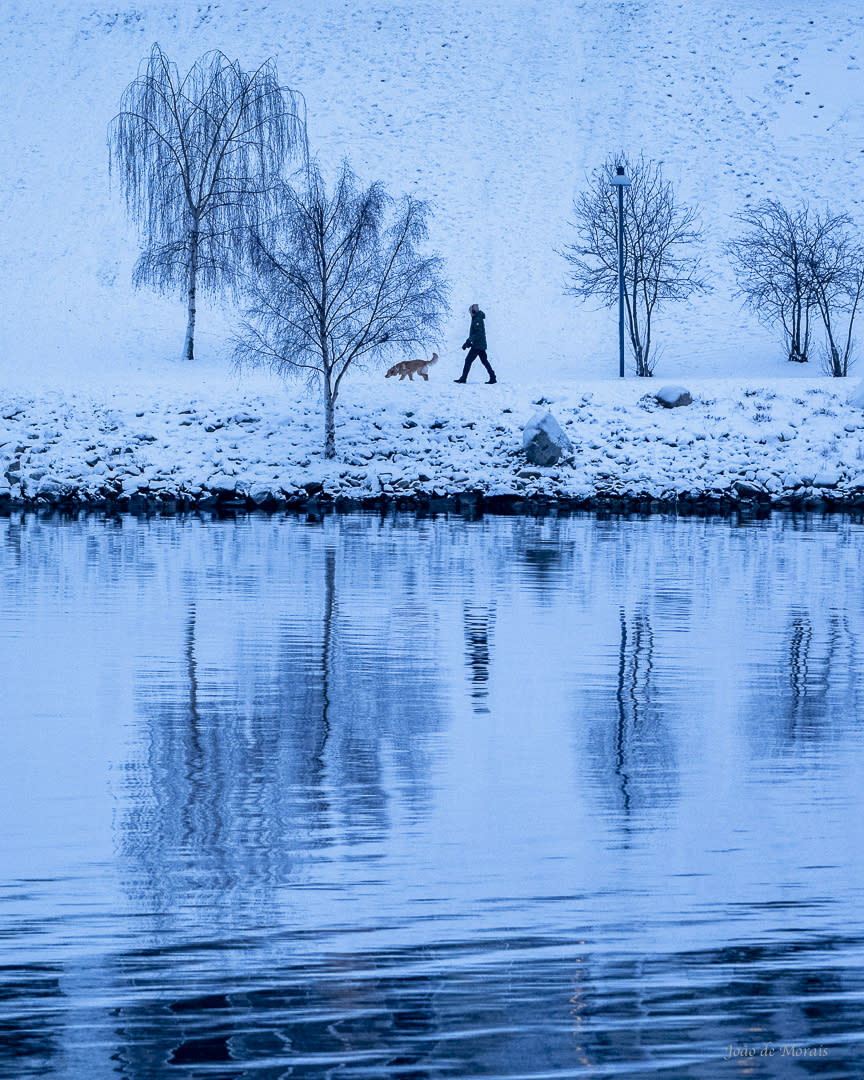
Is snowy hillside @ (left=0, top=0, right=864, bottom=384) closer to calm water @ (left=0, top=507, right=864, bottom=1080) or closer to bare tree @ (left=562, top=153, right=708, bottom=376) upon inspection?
bare tree @ (left=562, top=153, right=708, bottom=376)

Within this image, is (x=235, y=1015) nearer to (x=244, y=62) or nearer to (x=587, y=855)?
(x=587, y=855)

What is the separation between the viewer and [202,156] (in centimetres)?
3916

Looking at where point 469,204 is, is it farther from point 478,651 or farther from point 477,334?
point 478,651

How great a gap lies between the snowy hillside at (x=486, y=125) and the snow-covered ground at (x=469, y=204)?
135 millimetres

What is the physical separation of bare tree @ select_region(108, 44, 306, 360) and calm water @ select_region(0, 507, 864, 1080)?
27086 mm

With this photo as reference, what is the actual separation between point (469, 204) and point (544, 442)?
29622 millimetres

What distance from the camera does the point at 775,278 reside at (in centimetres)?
4706

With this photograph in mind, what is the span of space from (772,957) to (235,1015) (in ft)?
Result: 5.54

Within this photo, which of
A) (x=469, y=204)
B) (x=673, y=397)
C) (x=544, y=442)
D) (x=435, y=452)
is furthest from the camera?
(x=469, y=204)

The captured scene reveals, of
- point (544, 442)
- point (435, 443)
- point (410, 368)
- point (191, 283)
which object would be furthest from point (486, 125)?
point (544, 442)

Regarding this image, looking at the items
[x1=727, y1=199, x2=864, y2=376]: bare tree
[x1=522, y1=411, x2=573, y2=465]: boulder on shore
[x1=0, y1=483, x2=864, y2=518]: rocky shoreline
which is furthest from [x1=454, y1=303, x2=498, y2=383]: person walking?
[x1=727, y1=199, x2=864, y2=376]: bare tree

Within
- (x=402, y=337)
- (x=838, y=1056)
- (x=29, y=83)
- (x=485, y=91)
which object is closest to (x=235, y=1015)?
(x=838, y=1056)

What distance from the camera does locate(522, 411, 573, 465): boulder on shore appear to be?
103ft

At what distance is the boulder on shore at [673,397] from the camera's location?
3459 cm
